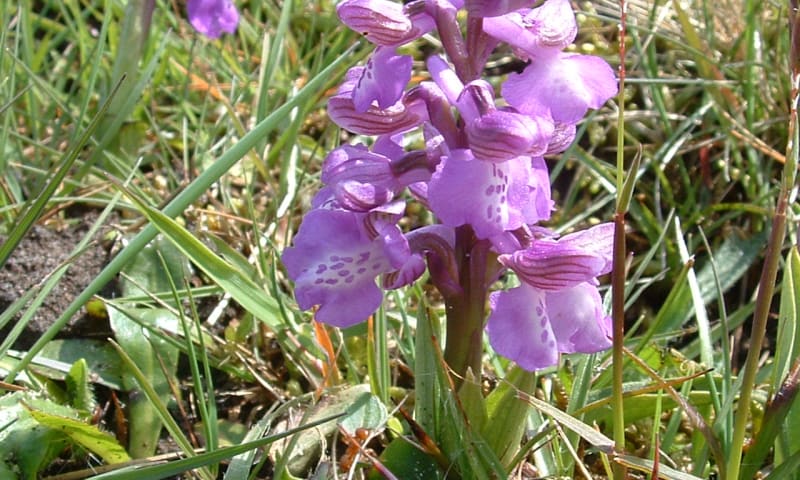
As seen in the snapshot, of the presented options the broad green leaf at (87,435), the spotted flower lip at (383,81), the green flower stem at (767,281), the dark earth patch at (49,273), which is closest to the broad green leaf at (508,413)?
the green flower stem at (767,281)

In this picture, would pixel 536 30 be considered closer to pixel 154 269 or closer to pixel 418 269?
pixel 418 269

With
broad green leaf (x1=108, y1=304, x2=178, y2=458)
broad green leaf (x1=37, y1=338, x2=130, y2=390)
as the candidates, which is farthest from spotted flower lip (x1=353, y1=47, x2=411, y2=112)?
broad green leaf (x1=37, y1=338, x2=130, y2=390)

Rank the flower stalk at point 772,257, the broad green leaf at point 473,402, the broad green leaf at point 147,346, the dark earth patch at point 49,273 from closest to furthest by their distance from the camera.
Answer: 1. the flower stalk at point 772,257
2. the broad green leaf at point 473,402
3. the broad green leaf at point 147,346
4. the dark earth patch at point 49,273

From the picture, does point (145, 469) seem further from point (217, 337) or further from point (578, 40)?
point (578, 40)

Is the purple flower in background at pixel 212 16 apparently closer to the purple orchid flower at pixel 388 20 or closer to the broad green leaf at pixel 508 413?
the purple orchid flower at pixel 388 20

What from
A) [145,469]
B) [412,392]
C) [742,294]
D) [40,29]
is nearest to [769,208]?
[742,294]

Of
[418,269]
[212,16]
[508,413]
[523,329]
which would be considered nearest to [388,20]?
[418,269]

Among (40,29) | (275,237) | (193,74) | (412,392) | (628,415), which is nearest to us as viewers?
(628,415)

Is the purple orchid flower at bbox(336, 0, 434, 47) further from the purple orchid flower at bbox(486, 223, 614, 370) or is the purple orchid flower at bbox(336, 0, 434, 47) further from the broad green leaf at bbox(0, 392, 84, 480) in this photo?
the broad green leaf at bbox(0, 392, 84, 480)
